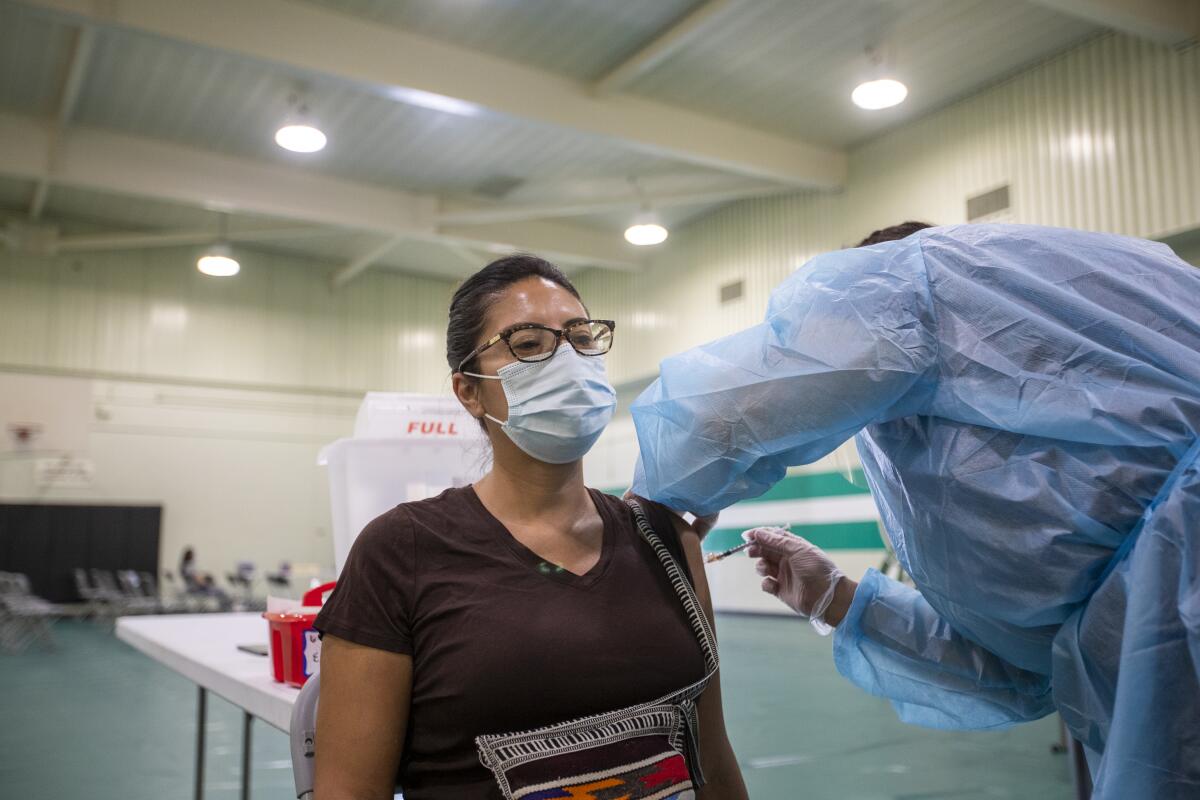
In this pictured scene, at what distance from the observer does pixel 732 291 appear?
11.0 m

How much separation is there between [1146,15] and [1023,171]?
1.67 m

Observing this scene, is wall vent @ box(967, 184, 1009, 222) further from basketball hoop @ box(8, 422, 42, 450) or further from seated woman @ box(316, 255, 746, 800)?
basketball hoop @ box(8, 422, 42, 450)

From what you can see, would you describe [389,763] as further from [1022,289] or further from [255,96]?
[255,96]

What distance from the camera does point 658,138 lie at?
843cm

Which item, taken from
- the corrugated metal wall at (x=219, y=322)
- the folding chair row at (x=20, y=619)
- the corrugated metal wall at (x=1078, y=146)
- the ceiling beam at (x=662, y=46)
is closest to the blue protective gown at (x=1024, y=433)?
the ceiling beam at (x=662, y=46)

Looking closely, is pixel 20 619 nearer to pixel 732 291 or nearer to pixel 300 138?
pixel 300 138

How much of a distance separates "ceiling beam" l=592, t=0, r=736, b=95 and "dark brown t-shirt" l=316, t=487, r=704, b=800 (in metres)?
6.27

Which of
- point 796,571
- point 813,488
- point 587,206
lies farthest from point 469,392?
point 813,488

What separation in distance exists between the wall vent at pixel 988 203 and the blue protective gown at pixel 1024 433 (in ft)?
24.7

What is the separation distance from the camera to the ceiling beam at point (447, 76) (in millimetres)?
6352

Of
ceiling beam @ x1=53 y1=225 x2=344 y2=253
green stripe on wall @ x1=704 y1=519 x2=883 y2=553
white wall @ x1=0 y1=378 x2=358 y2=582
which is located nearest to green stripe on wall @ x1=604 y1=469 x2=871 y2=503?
green stripe on wall @ x1=704 y1=519 x2=883 y2=553

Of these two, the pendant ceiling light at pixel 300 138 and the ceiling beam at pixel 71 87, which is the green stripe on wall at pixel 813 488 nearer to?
the pendant ceiling light at pixel 300 138

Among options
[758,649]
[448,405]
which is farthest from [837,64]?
[448,405]

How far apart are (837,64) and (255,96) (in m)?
5.33
